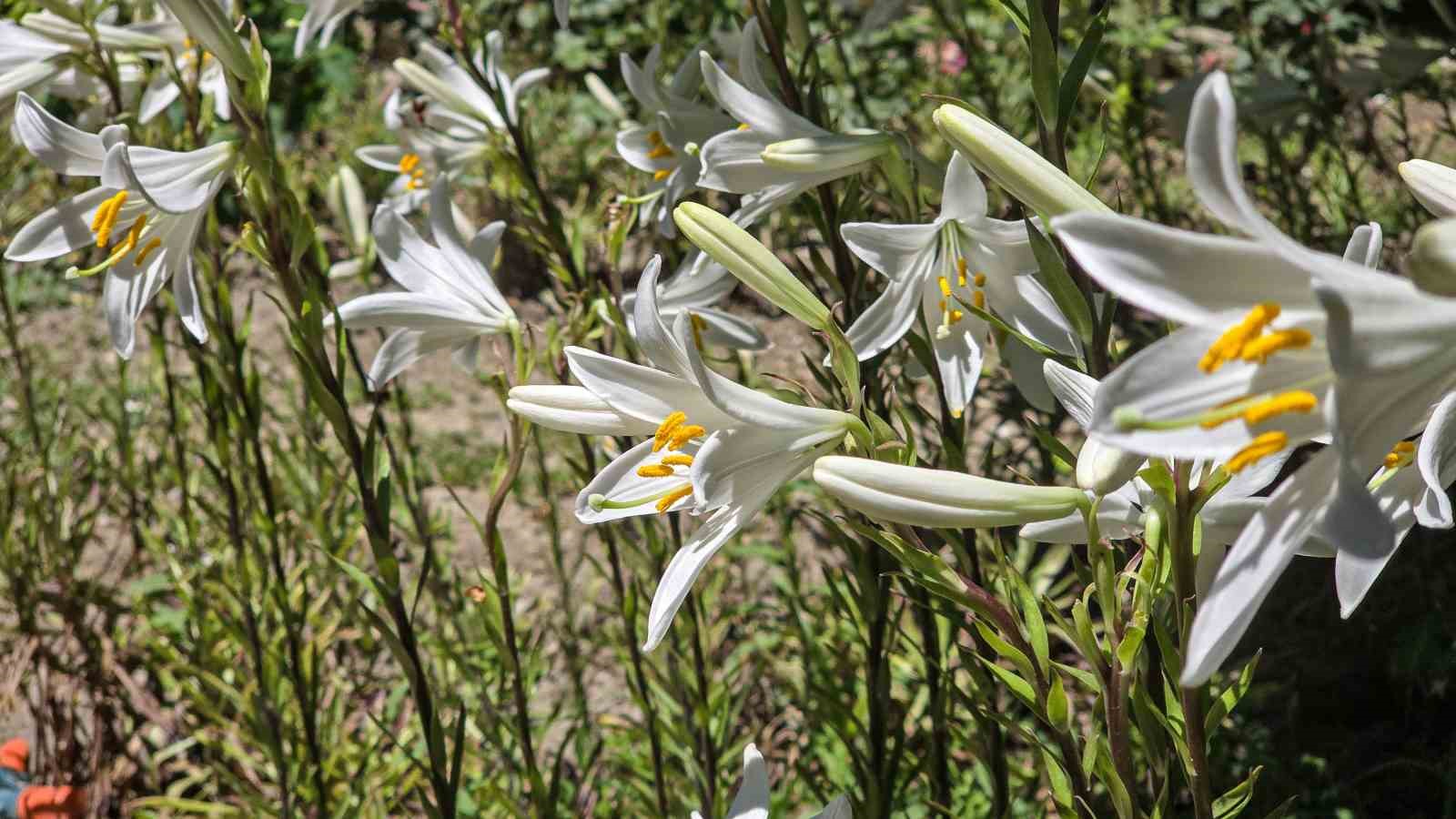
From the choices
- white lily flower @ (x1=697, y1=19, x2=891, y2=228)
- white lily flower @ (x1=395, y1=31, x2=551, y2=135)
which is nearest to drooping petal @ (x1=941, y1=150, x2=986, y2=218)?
white lily flower @ (x1=697, y1=19, x2=891, y2=228)

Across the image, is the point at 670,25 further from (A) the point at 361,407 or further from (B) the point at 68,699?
(B) the point at 68,699

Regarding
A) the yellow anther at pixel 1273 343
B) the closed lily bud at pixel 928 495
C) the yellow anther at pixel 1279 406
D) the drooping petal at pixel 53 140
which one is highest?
the drooping petal at pixel 53 140

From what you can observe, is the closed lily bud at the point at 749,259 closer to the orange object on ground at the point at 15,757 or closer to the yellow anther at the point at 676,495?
the yellow anther at the point at 676,495

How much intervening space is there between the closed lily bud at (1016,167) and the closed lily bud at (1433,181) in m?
0.17

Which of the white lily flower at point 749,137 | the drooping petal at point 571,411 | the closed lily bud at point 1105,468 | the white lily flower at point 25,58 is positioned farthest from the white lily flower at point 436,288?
the closed lily bud at point 1105,468

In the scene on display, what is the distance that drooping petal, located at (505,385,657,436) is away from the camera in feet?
2.57

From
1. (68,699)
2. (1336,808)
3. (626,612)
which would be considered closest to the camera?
(626,612)

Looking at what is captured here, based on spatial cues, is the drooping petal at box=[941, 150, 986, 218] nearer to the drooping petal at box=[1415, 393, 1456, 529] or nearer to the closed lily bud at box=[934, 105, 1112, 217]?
the closed lily bud at box=[934, 105, 1112, 217]

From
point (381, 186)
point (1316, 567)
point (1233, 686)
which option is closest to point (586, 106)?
point (381, 186)

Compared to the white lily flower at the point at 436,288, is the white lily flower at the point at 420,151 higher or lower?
higher

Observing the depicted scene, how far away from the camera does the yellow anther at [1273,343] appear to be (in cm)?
46

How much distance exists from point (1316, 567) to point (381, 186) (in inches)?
175

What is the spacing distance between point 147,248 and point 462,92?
616mm

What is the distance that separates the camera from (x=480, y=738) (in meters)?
2.49
